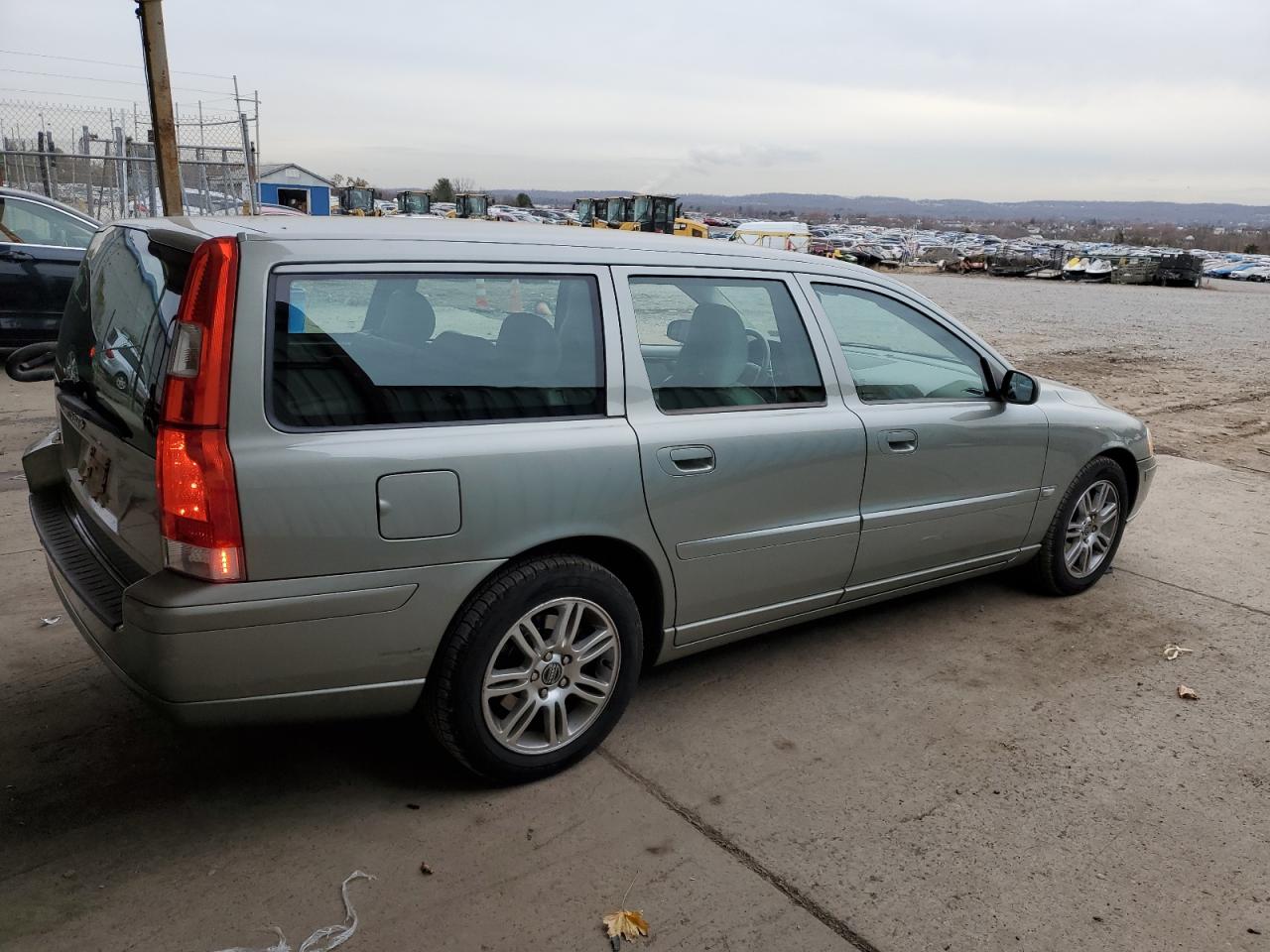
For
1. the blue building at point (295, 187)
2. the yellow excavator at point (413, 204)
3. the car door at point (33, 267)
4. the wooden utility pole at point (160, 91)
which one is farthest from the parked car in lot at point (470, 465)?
the yellow excavator at point (413, 204)

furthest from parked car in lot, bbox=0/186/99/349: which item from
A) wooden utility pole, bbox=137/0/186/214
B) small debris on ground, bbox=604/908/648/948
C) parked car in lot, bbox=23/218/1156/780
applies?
small debris on ground, bbox=604/908/648/948

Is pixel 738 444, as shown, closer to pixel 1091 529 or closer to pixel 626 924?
pixel 626 924

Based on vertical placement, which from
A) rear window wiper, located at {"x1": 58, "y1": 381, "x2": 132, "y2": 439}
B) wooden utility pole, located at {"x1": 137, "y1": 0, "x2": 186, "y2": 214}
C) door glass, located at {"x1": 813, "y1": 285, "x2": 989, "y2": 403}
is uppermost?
wooden utility pole, located at {"x1": 137, "y1": 0, "x2": 186, "y2": 214}

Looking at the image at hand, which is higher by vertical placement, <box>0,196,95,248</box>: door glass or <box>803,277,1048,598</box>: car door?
<box>0,196,95,248</box>: door glass

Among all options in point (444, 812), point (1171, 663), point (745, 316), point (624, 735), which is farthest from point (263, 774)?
point (1171, 663)

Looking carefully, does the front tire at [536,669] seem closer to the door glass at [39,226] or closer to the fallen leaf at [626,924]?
the fallen leaf at [626,924]

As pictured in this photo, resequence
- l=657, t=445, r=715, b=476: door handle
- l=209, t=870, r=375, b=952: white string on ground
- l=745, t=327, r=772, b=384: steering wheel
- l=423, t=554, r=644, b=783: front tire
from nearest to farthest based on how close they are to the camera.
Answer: l=209, t=870, r=375, b=952: white string on ground, l=423, t=554, r=644, b=783: front tire, l=657, t=445, r=715, b=476: door handle, l=745, t=327, r=772, b=384: steering wheel

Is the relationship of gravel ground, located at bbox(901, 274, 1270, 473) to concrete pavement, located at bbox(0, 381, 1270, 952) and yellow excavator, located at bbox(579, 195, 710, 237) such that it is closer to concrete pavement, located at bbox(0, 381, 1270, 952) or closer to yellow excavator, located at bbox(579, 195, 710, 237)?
concrete pavement, located at bbox(0, 381, 1270, 952)

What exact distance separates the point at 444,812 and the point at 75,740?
4.19 ft

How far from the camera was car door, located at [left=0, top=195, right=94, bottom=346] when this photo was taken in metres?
9.36

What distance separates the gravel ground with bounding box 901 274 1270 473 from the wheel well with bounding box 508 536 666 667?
655 centimetres

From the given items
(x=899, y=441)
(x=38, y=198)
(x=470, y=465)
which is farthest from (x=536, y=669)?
(x=38, y=198)

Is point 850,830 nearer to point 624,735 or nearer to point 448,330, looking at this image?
point 624,735

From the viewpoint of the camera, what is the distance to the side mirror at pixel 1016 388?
14.7 feet
